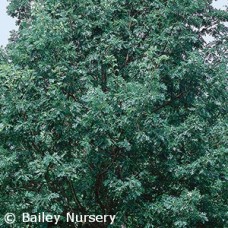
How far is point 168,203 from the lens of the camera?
28.6 ft

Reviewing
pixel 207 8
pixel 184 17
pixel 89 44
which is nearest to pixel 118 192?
pixel 89 44

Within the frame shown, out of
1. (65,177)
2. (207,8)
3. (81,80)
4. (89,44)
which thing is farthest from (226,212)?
(207,8)

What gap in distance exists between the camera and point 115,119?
8.50m

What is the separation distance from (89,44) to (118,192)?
374 centimetres

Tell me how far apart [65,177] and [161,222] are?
2.30m

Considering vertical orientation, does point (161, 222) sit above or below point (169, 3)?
below

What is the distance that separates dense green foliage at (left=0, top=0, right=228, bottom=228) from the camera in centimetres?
852

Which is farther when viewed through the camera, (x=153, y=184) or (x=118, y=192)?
(x=153, y=184)

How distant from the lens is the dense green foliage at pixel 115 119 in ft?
27.9

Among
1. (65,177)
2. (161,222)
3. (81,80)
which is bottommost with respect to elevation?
(161,222)

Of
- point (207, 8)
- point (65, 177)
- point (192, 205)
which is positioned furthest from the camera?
point (207, 8)

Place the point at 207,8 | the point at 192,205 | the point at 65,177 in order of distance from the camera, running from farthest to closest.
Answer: the point at 207,8 → the point at 65,177 → the point at 192,205

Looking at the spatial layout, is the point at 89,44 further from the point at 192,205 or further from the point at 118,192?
the point at 192,205

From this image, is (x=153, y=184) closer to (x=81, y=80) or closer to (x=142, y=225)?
(x=142, y=225)
